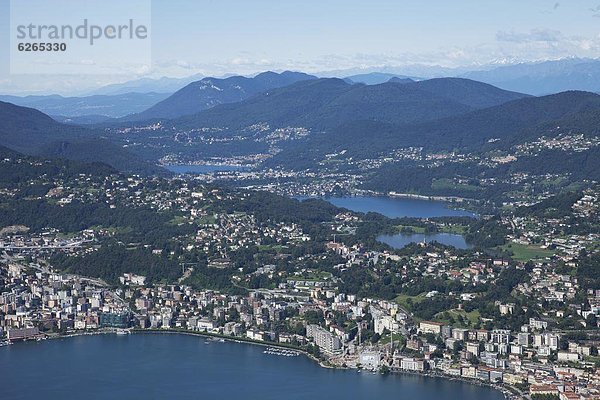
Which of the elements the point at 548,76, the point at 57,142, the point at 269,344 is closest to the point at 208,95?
the point at 57,142

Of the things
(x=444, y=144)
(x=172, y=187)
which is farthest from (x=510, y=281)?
(x=444, y=144)

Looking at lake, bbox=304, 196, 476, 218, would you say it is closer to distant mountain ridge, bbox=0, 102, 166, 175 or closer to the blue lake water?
distant mountain ridge, bbox=0, 102, 166, 175

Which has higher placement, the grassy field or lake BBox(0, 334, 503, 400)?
the grassy field

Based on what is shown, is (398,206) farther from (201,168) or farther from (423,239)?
(201,168)

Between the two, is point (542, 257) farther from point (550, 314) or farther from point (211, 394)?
point (211, 394)

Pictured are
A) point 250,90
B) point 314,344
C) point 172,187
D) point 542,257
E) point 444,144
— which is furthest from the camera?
point 250,90

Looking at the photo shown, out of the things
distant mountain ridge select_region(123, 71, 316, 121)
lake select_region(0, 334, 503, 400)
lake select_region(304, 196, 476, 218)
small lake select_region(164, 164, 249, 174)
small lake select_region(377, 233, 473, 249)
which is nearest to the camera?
lake select_region(0, 334, 503, 400)

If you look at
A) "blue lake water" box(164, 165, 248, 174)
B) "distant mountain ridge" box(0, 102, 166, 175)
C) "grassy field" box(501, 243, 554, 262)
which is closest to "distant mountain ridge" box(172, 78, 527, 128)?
"distant mountain ridge" box(0, 102, 166, 175)
